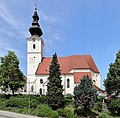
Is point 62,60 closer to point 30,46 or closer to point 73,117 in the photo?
point 30,46

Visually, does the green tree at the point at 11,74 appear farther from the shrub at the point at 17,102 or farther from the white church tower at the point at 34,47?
the white church tower at the point at 34,47

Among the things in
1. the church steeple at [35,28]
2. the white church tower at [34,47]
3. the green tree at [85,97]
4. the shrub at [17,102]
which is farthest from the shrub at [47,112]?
the church steeple at [35,28]

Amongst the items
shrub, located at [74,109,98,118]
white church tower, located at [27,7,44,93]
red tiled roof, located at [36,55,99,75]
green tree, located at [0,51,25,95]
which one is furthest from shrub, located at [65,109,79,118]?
white church tower, located at [27,7,44,93]

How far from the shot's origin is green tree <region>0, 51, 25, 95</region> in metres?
54.8

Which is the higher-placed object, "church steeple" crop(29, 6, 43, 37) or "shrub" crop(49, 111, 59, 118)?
"church steeple" crop(29, 6, 43, 37)

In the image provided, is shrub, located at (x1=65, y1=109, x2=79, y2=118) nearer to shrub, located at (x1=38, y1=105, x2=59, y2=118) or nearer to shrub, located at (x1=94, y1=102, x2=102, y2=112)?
shrub, located at (x1=38, y1=105, x2=59, y2=118)

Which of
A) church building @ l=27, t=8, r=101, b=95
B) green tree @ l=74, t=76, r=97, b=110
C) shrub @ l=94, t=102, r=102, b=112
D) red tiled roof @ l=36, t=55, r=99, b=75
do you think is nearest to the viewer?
green tree @ l=74, t=76, r=97, b=110

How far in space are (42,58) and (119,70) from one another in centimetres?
3036

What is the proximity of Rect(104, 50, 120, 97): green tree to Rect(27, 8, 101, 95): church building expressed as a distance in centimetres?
1419

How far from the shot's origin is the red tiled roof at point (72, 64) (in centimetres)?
6888

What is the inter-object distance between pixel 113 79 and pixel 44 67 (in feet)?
86.6

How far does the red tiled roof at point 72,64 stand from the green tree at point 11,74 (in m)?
15.1

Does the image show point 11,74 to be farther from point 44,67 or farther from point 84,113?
point 84,113

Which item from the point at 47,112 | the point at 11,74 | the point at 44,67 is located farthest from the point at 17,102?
the point at 44,67
